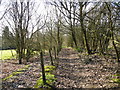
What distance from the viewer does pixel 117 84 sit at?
179 inches

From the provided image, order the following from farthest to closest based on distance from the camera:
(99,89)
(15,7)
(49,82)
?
(15,7), (49,82), (99,89)

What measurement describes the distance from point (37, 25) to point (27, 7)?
9.49 ft

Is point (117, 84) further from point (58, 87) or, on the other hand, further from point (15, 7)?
point (15, 7)

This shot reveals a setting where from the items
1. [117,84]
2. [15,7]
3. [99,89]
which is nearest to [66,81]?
[99,89]

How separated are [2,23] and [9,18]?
1.19m

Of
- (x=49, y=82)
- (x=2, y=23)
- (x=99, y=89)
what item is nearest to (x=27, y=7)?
(x=2, y=23)

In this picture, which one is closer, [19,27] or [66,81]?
[66,81]

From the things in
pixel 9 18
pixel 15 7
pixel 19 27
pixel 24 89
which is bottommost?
pixel 24 89

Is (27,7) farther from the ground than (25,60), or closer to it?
farther from the ground

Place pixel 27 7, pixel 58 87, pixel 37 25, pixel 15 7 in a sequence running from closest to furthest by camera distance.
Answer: pixel 58 87 → pixel 15 7 → pixel 27 7 → pixel 37 25

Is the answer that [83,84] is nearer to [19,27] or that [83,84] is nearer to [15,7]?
[19,27]

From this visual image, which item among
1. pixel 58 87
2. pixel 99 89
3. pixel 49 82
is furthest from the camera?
pixel 49 82

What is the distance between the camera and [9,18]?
13.3 m

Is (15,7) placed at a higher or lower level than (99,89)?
higher
